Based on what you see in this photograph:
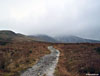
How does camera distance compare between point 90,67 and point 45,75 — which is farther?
point 90,67

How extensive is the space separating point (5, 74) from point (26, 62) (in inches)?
396

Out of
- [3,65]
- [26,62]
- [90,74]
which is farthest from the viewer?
[26,62]

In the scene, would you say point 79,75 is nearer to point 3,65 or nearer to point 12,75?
point 12,75

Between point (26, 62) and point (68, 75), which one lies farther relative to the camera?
point (26, 62)

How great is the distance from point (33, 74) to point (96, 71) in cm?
994

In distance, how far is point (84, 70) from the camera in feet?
75.3

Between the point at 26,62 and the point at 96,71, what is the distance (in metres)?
17.0

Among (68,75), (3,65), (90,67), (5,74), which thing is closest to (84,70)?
(90,67)

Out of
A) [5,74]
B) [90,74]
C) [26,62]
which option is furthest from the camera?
[26,62]

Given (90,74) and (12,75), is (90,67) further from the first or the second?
(12,75)

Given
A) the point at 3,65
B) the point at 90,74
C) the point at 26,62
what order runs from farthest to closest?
the point at 26,62 < the point at 3,65 < the point at 90,74

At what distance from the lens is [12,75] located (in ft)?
71.4

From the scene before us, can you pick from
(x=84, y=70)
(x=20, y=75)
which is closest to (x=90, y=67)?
(x=84, y=70)

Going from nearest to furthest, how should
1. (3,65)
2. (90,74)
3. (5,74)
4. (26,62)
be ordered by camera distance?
(90,74)
(5,74)
(3,65)
(26,62)
